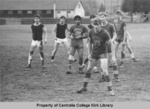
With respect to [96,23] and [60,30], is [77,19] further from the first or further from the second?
[96,23]

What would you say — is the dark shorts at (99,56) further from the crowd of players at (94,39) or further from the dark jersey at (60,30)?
the dark jersey at (60,30)

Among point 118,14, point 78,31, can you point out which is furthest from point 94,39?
point 118,14

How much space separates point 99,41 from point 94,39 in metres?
0.15

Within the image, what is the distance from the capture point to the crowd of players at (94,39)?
9.14 meters

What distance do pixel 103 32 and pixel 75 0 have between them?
10963 centimetres

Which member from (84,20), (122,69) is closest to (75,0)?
(84,20)

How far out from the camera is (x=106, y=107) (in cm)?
695

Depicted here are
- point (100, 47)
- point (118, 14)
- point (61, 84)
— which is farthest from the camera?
point (118, 14)

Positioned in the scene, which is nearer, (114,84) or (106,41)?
(106,41)

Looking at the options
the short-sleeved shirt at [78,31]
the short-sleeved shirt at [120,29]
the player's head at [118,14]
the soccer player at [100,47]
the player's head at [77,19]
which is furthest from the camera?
the short-sleeved shirt at [120,29]

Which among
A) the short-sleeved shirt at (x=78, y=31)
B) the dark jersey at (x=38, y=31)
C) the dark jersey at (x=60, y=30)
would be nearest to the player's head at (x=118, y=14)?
the short-sleeved shirt at (x=78, y=31)

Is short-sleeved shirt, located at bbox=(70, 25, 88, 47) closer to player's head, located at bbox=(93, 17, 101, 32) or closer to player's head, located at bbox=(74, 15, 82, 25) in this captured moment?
player's head, located at bbox=(74, 15, 82, 25)

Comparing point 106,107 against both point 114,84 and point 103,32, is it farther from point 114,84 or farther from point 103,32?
point 114,84

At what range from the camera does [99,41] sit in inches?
359
